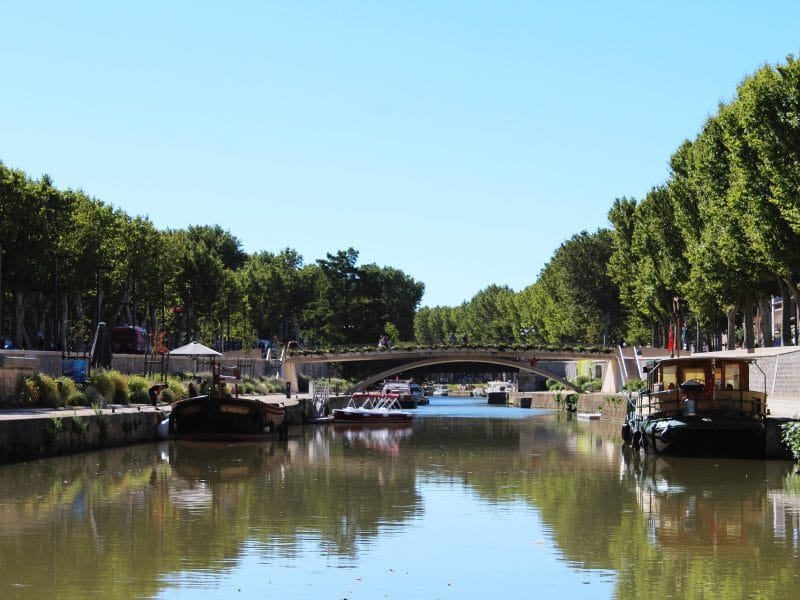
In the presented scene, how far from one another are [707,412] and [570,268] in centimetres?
7797

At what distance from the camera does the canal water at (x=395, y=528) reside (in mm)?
18500

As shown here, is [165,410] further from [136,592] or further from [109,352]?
[136,592]

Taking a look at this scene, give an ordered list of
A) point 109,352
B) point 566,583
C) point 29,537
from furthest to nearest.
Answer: point 109,352 → point 29,537 → point 566,583

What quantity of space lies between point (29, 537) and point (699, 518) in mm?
13460

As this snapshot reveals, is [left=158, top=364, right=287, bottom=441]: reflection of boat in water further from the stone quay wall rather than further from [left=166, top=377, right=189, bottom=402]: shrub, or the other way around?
[left=166, top=377, right=189, bottom=402]: shrub

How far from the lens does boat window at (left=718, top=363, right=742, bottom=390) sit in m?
43.2

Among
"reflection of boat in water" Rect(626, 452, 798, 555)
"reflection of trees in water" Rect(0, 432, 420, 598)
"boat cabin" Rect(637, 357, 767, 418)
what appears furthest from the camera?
"boat cabin" Rect(637, 357, 767, 418)

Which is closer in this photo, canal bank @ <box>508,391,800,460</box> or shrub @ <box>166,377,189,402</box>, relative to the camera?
canal bank @ <box>508,391,800,460</box>

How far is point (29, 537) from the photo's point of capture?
22703 mm

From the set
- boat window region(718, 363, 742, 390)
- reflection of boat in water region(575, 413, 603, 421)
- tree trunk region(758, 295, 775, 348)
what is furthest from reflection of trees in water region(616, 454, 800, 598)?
reflection of boat in water region(575, 413, 603, 421)

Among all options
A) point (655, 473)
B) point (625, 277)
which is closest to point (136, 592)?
point (655, 473)

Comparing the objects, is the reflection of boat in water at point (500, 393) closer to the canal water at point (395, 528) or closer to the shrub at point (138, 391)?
the shrub at point (138, 391)

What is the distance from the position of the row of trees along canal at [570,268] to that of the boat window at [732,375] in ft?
23.5

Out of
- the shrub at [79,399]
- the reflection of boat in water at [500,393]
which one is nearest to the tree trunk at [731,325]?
the shrub at [79,399]
